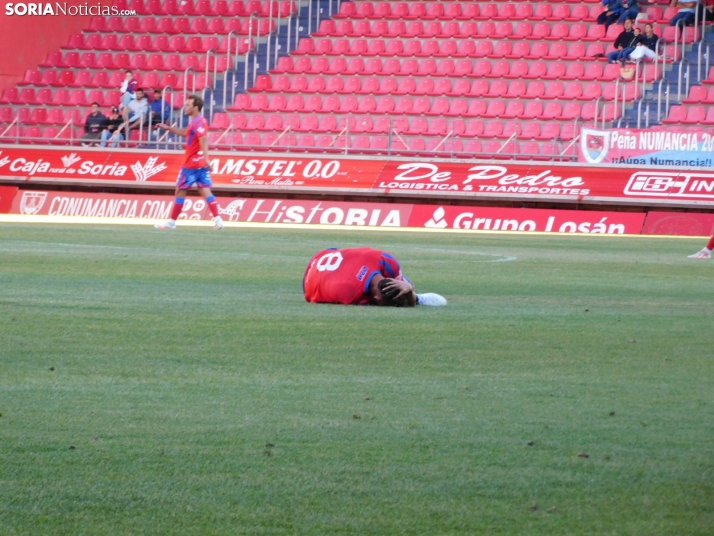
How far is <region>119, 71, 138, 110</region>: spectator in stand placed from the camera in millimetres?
28406

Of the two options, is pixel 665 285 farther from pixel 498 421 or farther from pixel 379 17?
pixel 379 17

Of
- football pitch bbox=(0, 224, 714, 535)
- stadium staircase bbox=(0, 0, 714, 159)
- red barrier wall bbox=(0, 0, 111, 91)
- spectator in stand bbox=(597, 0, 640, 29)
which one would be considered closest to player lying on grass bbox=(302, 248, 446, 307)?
football pitch bbox=(0, 224, 714, 535)

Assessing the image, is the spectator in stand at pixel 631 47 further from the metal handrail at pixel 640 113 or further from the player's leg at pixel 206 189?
the player's leg at pixel 206 189

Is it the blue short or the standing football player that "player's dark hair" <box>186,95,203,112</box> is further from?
the blue short

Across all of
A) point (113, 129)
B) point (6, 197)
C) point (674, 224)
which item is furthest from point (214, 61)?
point (674, 224)

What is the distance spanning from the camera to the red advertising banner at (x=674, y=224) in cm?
2433

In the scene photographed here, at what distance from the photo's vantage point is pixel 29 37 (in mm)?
33312

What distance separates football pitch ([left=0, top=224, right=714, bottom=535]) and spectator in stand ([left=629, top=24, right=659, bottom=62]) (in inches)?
694

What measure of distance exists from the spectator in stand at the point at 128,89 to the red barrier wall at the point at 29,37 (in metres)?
5.20

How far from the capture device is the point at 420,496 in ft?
12.6

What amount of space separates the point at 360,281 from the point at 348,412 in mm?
3896

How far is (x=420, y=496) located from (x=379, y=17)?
94.6ft

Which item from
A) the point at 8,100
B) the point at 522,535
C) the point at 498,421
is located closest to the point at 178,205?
the point at 8,100

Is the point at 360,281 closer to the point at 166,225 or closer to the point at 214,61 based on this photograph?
the point at 166,225
